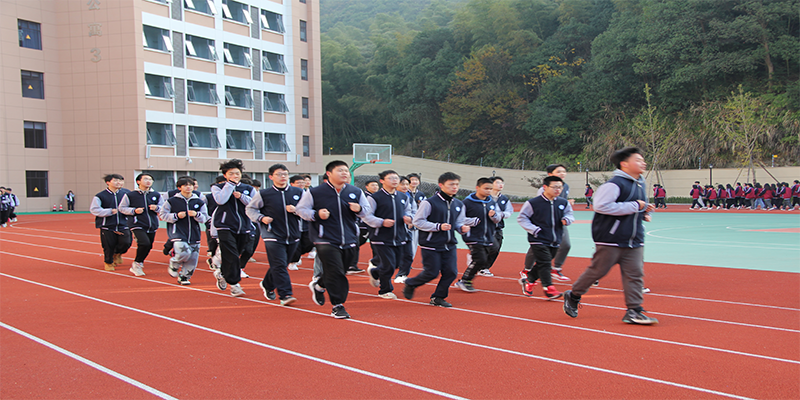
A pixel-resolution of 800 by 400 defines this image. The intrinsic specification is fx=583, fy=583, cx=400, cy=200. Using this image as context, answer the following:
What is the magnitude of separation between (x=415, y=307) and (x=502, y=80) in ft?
151

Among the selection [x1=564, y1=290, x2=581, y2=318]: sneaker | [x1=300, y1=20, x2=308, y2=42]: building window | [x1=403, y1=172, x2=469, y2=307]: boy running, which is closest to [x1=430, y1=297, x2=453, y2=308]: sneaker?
[x1=403, y1=172, x2=469, y2=307]: boy running

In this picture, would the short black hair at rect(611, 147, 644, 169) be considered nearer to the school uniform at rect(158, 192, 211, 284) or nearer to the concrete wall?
the school uniform at rect(158, 192, 211, 284)

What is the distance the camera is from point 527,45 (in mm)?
49562

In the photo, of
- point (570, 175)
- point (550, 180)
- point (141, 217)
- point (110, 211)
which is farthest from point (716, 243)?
point (570, 175)

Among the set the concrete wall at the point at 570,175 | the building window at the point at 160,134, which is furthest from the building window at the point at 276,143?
the concrete wall at the point at 570,175

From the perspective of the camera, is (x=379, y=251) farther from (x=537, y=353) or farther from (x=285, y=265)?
(x=537, y=353)

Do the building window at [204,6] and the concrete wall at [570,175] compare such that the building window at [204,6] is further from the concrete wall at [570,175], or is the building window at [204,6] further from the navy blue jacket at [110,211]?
the navy blue jacket at [110,211]

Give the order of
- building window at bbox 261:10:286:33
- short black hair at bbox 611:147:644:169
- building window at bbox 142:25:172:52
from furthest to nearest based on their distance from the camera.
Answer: building window at bbox 261:10:286:33, building window at bbox 142:25:172:52, short black hair at bbox 611:147:644:169

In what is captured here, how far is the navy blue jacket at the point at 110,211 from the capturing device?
35.7 ft

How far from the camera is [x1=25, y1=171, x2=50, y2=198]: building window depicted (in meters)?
34.4

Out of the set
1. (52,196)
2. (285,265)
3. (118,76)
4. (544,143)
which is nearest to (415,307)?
(285,265)

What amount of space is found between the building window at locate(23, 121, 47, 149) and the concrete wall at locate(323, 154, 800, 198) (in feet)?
81.0

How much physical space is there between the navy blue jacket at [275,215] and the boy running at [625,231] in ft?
12.1

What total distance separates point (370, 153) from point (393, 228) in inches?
1133
